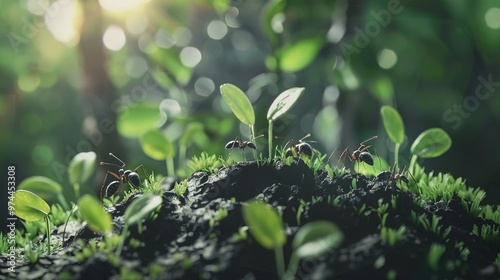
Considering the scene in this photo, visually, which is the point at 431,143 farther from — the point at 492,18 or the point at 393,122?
the point at 492,18

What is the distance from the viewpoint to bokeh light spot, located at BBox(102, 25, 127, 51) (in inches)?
71.7

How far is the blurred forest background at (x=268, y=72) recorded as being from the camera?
4.68 feet

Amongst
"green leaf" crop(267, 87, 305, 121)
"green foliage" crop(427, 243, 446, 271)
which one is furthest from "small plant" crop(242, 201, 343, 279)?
"green leaf" crop(267, 87, 305, 121)

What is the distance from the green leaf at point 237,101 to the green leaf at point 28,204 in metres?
0.32

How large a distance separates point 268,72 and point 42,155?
3.93ft

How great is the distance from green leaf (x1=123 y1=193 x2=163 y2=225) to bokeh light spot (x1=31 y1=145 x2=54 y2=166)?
1.83m

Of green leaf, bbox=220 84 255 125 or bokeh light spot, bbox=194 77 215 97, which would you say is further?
bokeh light spot, bbox=194 77 215 97

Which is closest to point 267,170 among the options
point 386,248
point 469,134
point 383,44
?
point 386,248

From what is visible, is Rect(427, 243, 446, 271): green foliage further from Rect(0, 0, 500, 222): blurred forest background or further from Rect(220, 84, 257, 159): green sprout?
Rect(0, 0, 500, 222): blurred forest background

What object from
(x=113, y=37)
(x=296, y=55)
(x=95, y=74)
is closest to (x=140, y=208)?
(x=296, y=55)

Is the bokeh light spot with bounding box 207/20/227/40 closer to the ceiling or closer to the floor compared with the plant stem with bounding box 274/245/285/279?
closer to the ceiling

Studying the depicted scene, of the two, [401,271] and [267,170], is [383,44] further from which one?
[401,271]

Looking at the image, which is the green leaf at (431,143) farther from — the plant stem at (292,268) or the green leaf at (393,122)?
the plant stem at (292,268)

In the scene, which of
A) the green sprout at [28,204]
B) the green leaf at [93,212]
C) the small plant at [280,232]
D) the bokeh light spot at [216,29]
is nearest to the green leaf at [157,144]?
the green sprout at [28,204]
